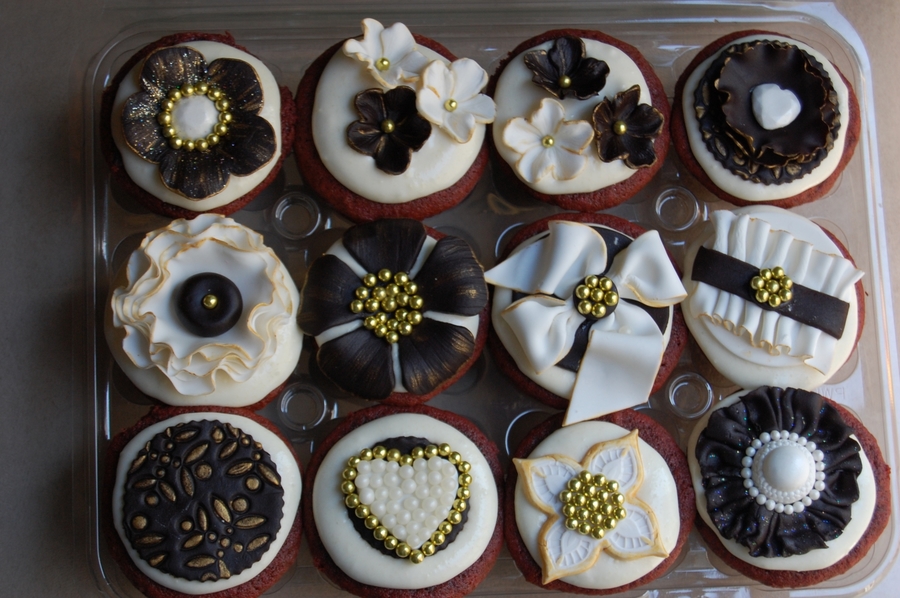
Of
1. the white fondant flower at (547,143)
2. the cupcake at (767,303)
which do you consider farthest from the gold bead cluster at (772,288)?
the white fondant flower at (547,143)

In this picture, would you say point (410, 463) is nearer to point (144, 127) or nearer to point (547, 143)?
point (547, 143)

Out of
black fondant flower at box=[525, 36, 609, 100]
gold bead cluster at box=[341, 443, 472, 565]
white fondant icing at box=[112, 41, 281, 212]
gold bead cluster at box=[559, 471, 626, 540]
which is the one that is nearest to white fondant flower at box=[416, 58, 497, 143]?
black fondant flower at box=[525, 36, 609, 100]

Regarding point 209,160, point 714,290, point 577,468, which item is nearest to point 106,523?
point 209,160

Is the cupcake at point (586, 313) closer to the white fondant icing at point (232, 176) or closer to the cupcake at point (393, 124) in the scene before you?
the cupcake at point (393, 124)

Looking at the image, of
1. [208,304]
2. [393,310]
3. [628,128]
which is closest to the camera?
[208,304]

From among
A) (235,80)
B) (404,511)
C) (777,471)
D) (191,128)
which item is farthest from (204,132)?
(777,471)

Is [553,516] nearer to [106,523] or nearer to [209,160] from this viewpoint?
[106,523]
